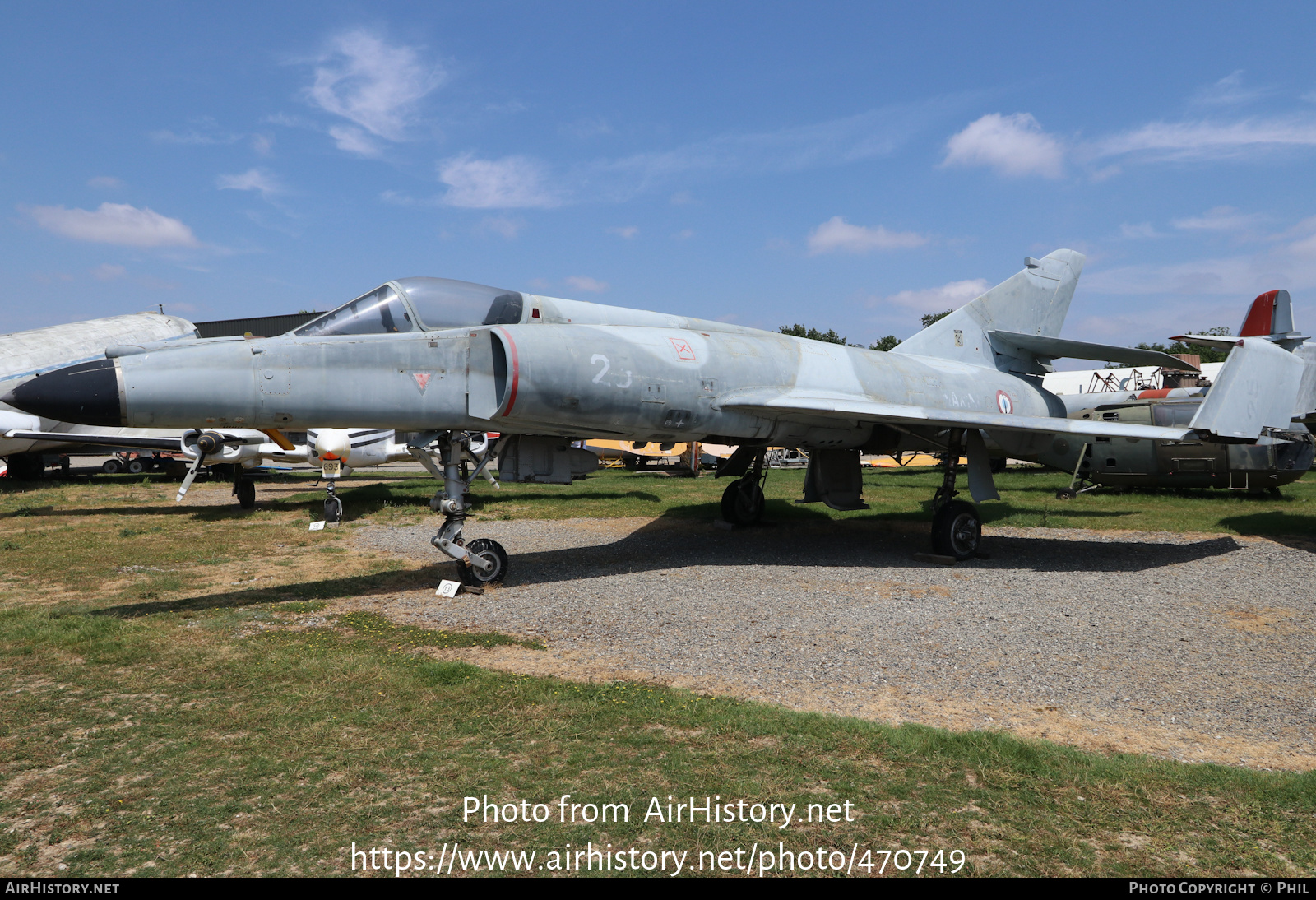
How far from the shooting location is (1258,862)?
119 inches

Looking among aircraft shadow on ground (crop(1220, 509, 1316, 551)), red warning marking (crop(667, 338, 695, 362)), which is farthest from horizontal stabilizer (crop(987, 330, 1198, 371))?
red warning marking (crop(667, 338, 695, 362))

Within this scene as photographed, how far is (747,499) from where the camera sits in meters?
13.1

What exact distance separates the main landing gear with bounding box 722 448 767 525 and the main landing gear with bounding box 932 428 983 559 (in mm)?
3313

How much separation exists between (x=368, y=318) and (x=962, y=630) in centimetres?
628

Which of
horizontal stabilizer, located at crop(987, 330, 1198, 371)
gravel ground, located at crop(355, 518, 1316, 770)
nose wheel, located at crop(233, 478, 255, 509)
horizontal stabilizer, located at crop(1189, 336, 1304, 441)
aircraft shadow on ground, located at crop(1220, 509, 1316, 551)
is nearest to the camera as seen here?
gravel ground, located at crop(355, 518, 1316, 770)

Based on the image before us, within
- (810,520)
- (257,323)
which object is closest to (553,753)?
(810,520)

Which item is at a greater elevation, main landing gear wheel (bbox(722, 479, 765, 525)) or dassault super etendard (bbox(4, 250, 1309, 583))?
dassault super etendard (bbox(4, 250, 1309, 583))

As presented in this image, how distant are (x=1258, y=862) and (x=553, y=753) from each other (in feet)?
10.1

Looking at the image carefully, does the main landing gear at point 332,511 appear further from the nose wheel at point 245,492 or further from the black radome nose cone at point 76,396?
the black radome nose cone at point 76,396

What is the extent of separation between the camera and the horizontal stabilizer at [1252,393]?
941cm

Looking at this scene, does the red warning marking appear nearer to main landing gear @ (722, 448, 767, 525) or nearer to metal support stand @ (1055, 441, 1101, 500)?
main landing gear @ (722, 448, 767, 525)

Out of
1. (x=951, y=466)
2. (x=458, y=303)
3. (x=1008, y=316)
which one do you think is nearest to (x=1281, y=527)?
→ (x=1008, y=316)

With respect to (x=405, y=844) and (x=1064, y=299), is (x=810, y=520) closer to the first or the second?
(x=1064, y=299)

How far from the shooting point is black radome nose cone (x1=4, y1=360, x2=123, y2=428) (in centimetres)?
601
